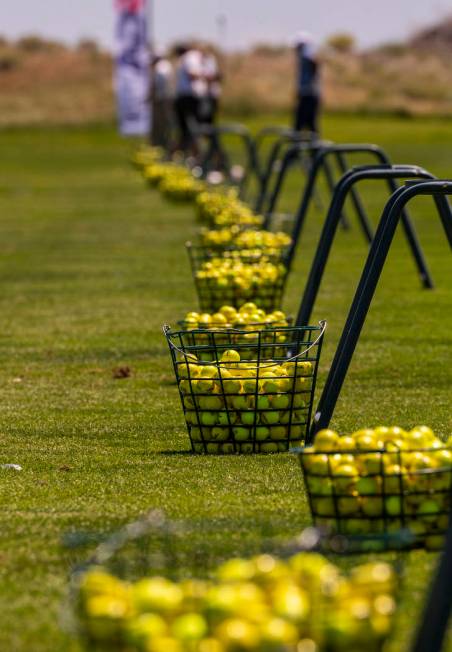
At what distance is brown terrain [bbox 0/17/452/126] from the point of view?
279ft

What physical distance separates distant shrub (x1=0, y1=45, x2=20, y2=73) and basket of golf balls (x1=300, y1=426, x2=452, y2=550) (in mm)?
104908

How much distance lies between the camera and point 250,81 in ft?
327

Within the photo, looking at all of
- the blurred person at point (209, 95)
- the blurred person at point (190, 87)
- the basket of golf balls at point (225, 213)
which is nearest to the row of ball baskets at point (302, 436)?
the basket of golf balls at point (225, 213)

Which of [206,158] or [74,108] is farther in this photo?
[74,108]

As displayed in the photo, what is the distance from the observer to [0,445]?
7.26 metres

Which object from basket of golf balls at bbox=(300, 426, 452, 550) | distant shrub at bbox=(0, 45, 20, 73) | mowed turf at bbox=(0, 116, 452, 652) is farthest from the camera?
distant shrub at bbox=(0, 45, 20, 73)

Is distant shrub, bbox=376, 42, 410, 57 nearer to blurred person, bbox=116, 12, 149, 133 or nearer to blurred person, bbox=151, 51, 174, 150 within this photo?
blurred person, bbox=116, 12, 149, 133

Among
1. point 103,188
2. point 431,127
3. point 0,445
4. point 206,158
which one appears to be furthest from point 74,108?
point 0,445

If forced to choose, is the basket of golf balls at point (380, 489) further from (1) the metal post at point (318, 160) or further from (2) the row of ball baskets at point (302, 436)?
(1) the metal post at point (318, 160)

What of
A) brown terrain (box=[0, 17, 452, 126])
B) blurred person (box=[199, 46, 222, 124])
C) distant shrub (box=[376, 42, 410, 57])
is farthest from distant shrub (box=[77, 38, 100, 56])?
blurred person (box=[199, 46, 222, 124])

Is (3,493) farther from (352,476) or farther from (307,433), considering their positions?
(352,476)

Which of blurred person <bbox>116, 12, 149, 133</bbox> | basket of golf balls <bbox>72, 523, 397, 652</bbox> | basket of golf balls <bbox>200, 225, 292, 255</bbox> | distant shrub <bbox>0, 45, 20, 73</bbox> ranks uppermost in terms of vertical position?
basket of golf balls <bbox>72, 523, 397, 652</bbox>

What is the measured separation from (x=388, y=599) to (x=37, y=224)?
2034cm

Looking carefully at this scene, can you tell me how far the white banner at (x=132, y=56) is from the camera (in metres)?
52.0
